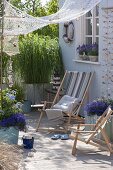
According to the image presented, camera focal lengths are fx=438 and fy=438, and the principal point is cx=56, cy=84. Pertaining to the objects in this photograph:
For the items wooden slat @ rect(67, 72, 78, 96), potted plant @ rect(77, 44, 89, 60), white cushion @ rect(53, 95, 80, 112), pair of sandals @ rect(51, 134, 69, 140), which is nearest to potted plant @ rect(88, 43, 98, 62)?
potted plant @ rect(77, 44, 89, 60)

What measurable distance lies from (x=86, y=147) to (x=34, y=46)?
4.59 m

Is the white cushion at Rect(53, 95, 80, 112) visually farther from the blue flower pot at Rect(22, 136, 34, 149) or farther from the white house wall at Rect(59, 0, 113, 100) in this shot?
the blue flower pot at Rect(22, 136, 34, 149)

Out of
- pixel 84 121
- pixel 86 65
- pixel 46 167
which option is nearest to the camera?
pixel 46 167

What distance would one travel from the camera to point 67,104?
9039 millimetres

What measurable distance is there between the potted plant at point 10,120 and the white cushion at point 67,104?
6.08 feet

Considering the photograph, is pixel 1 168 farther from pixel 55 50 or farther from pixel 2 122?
pixel 55 50

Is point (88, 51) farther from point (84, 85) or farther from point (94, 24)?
point (84, 85)

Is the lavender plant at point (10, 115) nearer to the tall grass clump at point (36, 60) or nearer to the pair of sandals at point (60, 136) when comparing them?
the pair of sandals at point (60, 136)

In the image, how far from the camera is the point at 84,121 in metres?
8.84

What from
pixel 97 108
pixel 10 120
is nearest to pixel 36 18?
pixel 97 108

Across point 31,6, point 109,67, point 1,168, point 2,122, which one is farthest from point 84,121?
point 31,6

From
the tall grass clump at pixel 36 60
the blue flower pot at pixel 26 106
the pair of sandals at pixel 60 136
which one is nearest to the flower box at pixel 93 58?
the tall grass clump at pixel 36 60

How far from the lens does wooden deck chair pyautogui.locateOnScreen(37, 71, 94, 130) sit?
27.8 feet

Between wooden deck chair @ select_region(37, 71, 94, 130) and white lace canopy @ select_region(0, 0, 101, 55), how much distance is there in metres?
1.61
